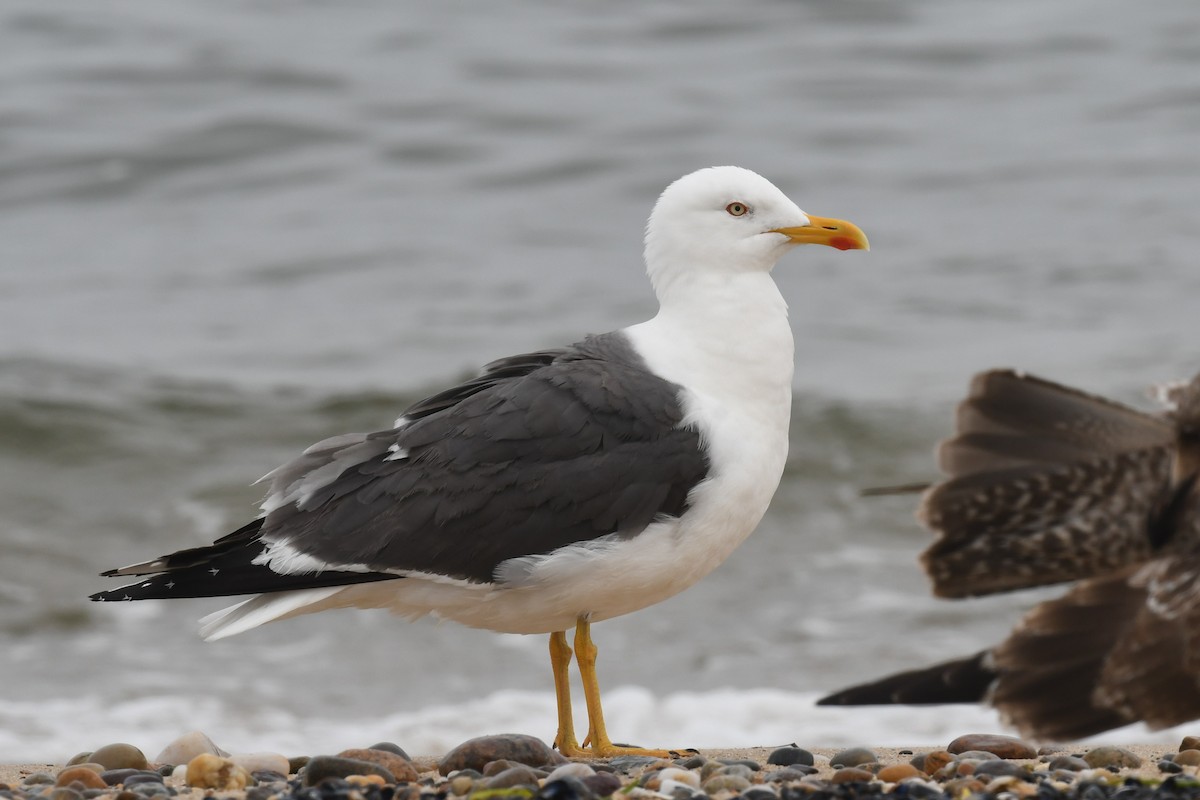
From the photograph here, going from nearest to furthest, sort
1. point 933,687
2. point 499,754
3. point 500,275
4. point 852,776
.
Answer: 1. point 852,776
2. point 499,754
3. point 933,687
4. point 500,275

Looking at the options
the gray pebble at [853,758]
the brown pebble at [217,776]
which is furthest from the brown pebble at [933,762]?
the brown pebble at [217,776]

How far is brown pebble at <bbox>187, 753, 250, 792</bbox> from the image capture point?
4.50m

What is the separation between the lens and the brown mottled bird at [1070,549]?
203 inches

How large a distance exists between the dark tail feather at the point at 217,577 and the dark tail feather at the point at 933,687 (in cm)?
193

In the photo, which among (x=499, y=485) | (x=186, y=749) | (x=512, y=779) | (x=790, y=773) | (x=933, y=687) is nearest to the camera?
(x=512, y=779)

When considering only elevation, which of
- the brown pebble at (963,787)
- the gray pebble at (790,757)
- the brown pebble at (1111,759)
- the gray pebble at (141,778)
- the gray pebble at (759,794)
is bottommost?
the brown pebble at (963,787)

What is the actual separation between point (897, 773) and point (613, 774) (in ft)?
2.40

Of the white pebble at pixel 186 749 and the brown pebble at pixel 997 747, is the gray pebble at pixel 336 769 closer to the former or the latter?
the white pebble at pixel 186 749

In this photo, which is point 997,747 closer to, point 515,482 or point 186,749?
point 515,482

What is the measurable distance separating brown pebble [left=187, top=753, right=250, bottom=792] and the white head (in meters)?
1.94

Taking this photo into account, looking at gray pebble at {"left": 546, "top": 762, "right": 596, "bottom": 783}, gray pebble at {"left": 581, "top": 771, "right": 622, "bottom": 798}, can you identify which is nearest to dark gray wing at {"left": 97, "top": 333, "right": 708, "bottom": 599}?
gray pebble at {"left": 546, "top": 762, "right": 596, "bottom": 783}

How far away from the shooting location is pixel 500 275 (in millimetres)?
14031

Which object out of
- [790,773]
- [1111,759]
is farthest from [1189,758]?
[790,773]

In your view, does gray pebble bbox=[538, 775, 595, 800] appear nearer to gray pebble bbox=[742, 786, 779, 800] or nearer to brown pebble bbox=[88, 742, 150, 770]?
gray pebble bbox=[742, 786, 779, 800]
